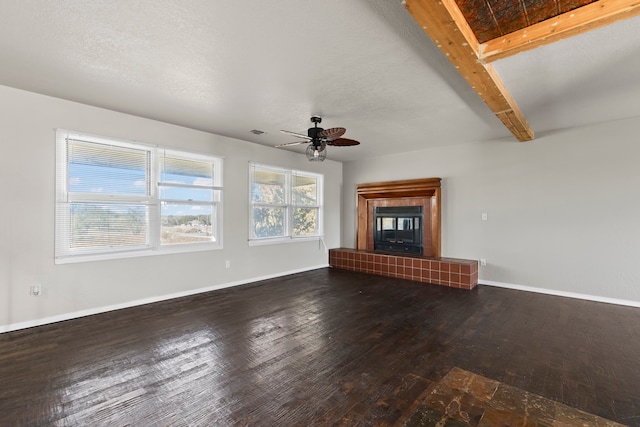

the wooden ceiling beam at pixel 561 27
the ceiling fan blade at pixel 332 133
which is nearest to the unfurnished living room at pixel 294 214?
the wooden ceiling beam at pixel 561 27

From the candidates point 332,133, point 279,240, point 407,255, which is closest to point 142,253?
point 279,240

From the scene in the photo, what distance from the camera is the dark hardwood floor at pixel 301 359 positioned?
1.77 meters

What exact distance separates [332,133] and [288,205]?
2.65 m

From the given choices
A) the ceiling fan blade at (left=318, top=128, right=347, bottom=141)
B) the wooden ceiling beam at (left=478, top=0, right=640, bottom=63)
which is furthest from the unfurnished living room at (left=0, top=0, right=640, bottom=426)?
the ceiling fan blade at (left=318, top=128, right=347, bottom=141)

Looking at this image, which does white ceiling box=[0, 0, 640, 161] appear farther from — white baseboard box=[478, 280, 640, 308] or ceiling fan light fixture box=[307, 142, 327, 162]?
white baseboard box=[478, 280, 640, 308]

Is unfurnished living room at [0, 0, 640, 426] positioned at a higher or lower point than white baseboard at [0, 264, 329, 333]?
higher

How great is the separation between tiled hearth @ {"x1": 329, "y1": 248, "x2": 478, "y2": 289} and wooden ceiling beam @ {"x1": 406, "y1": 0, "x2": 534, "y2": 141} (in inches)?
105

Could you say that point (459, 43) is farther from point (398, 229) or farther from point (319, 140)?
point (398, 229)

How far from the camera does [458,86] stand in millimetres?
2879

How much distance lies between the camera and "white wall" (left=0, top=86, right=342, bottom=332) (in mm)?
2996

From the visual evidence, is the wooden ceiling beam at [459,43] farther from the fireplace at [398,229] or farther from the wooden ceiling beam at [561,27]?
the fireplace at [398,229]

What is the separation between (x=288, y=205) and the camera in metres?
5.80

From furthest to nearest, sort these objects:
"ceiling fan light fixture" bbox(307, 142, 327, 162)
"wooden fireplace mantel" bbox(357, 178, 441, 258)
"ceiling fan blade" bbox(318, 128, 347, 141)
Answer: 1. "wooden fireplace mantel" bbox(357, 178, 441, 258)
2. "ceiling fan light fixture" bbox(307, 142, 327, 162)
3. "ceiling fan blade" bbox(318, 128, 347, 141)

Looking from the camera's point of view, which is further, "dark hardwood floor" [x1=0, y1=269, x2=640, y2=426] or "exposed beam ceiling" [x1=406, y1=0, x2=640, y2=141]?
"dark hardwood floor" [x1=0, y1=269, x2=640, y2=426]
